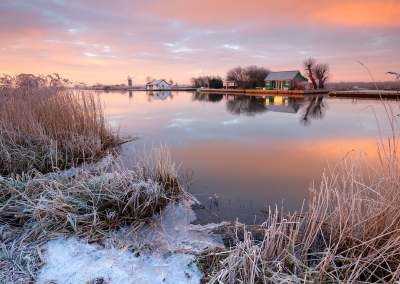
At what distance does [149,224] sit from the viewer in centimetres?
244

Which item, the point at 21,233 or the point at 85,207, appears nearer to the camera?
the point at 21,233

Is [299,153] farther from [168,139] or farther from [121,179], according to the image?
[121,179]

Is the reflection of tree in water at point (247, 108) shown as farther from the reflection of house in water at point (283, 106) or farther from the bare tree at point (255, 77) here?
the bare tree at point (255, 77)

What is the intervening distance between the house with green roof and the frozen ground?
31904 millimetres

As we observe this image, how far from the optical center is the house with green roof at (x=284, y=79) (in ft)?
101

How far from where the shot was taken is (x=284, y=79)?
31.0 m

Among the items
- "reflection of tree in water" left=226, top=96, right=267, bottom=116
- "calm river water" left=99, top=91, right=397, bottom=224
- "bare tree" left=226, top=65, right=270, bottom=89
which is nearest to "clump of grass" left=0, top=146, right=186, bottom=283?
"calm river water" left=99, top=91, right=397, bottom=224

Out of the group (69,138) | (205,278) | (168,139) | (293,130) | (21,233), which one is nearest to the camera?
(205,278)

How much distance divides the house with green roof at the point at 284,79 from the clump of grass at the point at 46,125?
96.5 feet

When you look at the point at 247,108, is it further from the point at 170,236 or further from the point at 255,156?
the point at 170,236

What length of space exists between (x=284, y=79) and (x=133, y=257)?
107ft

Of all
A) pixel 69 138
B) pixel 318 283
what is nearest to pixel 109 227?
pixel 318 283

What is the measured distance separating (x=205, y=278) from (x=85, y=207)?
145 centimetres

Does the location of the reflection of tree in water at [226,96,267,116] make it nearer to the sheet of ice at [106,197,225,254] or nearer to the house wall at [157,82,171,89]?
the sheet of ice at [106,197,225,254]
